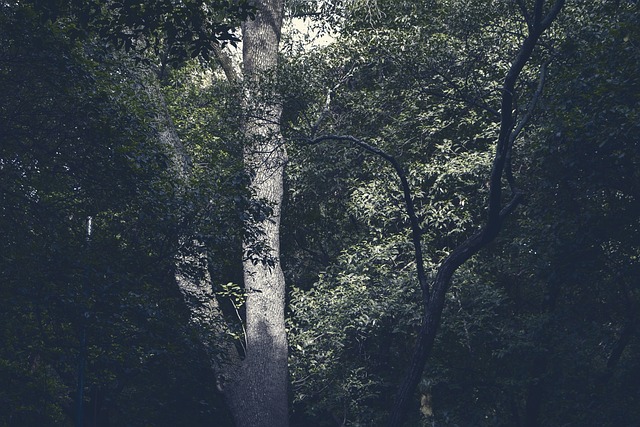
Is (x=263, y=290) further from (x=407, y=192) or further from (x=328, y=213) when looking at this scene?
(x=407, y=192)

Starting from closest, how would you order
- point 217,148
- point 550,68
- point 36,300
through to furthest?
point 36,300, point 550,68, point 217,148

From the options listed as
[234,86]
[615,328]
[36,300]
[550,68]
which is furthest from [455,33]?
[36,300]

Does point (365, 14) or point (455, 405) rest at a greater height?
point (365, 14)

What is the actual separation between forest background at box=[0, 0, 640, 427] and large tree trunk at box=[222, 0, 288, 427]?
0.19 feet

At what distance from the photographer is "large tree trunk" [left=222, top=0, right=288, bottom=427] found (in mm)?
17766

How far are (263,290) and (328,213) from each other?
4319 millimetres

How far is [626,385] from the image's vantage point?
15805mm

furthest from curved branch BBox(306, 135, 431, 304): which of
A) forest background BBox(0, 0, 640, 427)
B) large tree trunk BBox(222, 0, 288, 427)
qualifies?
large tree trunk BBox(222, 0, 288, 427)

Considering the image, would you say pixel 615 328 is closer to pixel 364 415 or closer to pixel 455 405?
pixel 455 405

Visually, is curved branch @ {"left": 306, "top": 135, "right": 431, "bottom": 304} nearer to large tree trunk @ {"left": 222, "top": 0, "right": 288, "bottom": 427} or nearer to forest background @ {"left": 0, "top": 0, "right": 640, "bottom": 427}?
forest background @ {"left": 0, "top": 0, "right": 640, "bottom": 427}

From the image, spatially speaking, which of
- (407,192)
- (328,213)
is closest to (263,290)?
(328,213)

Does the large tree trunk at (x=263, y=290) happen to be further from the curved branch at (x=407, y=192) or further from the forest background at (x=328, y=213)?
the curved branch at (x=407, y=192)

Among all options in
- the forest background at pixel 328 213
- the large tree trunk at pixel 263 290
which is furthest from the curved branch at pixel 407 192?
the large tree trunk at pixel 263 290

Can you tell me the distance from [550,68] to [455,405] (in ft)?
24.8
